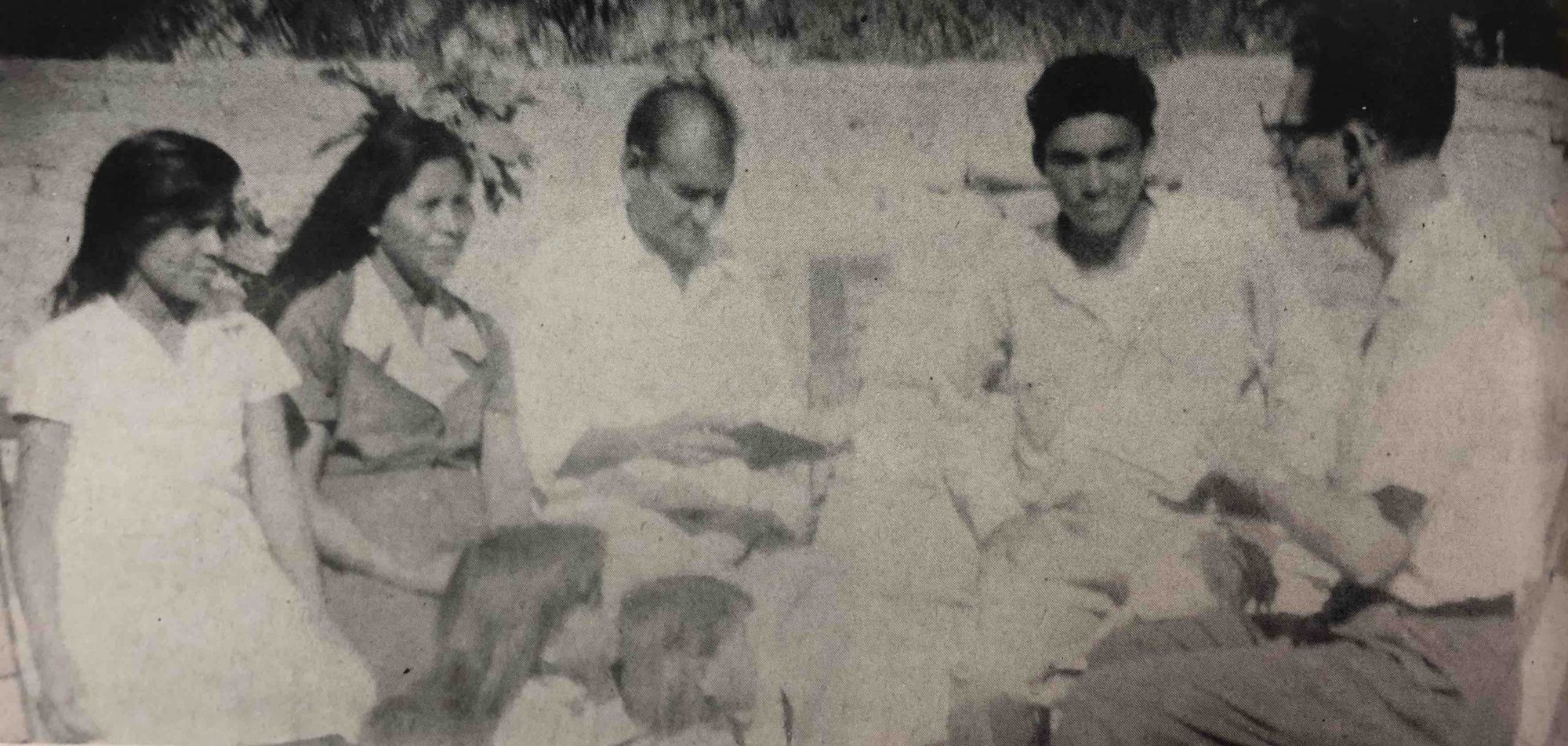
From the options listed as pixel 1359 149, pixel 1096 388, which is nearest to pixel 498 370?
pixel 1096 388

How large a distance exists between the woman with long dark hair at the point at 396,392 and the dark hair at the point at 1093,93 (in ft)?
4.63

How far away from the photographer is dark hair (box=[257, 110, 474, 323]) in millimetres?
2275

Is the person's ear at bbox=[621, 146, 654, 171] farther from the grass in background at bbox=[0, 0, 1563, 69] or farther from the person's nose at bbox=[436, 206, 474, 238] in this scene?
the person's nose at bbox=[436, 206, 474, 238]

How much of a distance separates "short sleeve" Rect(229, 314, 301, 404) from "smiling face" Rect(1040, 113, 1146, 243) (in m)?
1.93

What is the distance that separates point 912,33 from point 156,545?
2.25 meters

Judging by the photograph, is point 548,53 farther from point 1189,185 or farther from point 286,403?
point 1189,185

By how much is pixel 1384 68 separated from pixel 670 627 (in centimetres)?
218

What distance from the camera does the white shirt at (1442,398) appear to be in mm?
2217

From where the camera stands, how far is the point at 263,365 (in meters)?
2.30

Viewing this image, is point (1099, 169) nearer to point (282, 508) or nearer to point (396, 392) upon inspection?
point (396, 392)

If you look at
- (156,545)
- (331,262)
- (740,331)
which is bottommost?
(156,545)

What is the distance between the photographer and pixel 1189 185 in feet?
7.29

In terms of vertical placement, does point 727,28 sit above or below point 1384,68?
above

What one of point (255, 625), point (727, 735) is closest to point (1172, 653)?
point (727, 735)
